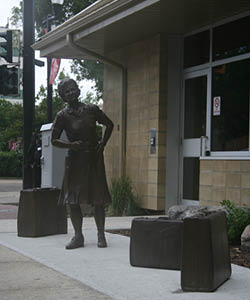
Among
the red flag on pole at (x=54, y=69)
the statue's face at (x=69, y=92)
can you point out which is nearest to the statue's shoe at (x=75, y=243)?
the statue's face at (x=69, y=92)

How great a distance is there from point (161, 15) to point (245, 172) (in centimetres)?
288

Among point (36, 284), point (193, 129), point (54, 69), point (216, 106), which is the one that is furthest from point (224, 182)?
point (54, 69)

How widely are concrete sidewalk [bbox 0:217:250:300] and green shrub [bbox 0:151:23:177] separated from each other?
24608mm

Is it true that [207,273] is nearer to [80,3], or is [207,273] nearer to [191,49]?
[191,49]

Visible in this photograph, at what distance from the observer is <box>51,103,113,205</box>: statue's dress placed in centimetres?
733

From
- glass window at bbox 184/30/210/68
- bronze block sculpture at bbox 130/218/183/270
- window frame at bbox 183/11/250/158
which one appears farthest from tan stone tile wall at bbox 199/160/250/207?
bronze block sculpture at bbox 130/218/183/270

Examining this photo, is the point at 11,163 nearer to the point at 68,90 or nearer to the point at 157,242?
the point at 68,90

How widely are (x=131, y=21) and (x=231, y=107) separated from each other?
7.31 feet

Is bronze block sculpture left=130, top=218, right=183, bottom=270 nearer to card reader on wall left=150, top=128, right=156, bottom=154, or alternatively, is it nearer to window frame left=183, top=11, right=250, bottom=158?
window frame left=183, top=11, right=250, bottom=158

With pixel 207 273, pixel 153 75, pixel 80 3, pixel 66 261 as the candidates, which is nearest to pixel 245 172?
pixel 153 75

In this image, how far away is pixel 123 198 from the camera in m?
12.2

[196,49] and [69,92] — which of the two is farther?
[196,49]

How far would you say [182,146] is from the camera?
38.9 feet

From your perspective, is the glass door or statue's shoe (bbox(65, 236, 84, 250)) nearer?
statue's shoe (bbox(65, 236, 84, 250))
